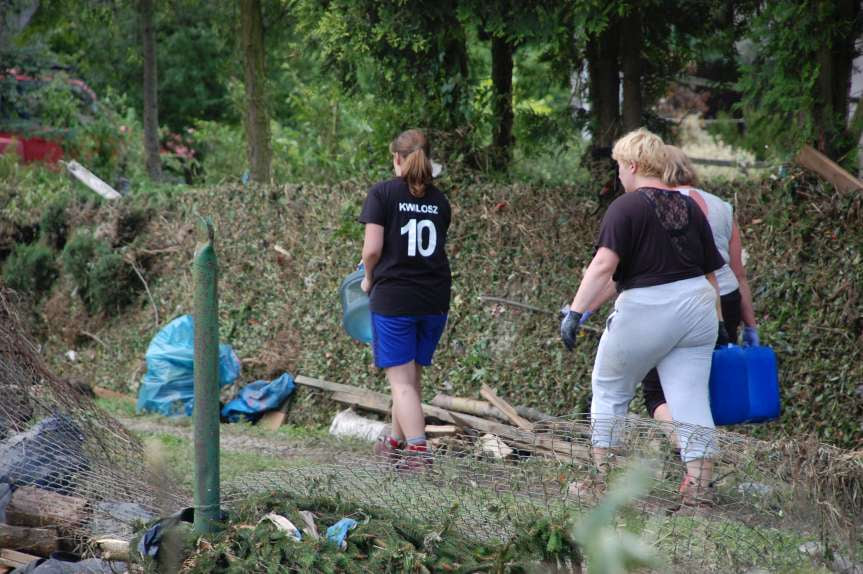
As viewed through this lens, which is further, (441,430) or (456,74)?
(456,74)

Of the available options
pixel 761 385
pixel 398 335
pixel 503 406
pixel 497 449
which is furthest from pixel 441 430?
pixel 497 449

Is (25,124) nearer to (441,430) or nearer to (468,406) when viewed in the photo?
(468,406)

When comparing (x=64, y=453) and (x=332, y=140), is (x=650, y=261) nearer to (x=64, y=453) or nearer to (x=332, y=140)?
(x=64, y=453)

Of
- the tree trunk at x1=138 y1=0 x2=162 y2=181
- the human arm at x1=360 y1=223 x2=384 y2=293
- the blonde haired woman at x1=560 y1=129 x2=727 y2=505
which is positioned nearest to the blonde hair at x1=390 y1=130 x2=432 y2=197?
the human arm at x1=360 y1=223 x2=384 y2=293

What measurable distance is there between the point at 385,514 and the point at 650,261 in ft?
6.10

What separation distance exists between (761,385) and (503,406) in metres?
2.55

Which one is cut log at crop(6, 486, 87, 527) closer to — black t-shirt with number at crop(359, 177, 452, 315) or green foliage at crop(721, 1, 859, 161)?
black t-shirt with number at crop(359, 177, 452, 315)

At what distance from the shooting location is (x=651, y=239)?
4.69 metres

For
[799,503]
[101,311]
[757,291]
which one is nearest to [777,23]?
[757,291]

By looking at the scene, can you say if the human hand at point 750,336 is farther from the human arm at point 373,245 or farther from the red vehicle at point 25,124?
the red vehicle at point 25,124

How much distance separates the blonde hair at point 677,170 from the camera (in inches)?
193

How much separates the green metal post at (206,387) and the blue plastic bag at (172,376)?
588 cm

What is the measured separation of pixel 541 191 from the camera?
8.02 m

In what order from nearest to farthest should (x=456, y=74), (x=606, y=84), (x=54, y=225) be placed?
1. (x=606, y=84)
2. (x=456, y=74)
3. (x=54, y=225)
